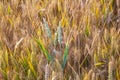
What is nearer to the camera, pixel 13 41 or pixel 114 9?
pixel 13 41

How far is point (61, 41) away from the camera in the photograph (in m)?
1.24

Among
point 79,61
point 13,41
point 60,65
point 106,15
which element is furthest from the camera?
point 106,15

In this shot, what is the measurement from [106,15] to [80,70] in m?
0.44

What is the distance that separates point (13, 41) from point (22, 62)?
0.20 meters

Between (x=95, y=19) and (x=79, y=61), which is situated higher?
(x=95, y=19)

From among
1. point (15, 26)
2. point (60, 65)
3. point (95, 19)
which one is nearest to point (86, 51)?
point (60, 65)

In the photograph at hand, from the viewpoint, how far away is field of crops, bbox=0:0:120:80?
115 cm

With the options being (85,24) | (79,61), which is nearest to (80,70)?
(79,61)

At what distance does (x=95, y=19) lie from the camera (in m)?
1.49

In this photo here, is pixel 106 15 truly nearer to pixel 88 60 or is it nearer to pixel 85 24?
pixel 85 24

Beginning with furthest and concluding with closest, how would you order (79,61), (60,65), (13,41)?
(13,41) → (79,61) → (60,65)

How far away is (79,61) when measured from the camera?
1209mm

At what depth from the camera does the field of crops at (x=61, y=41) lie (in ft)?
3.76

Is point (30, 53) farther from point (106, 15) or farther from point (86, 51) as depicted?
point (106, 15)
